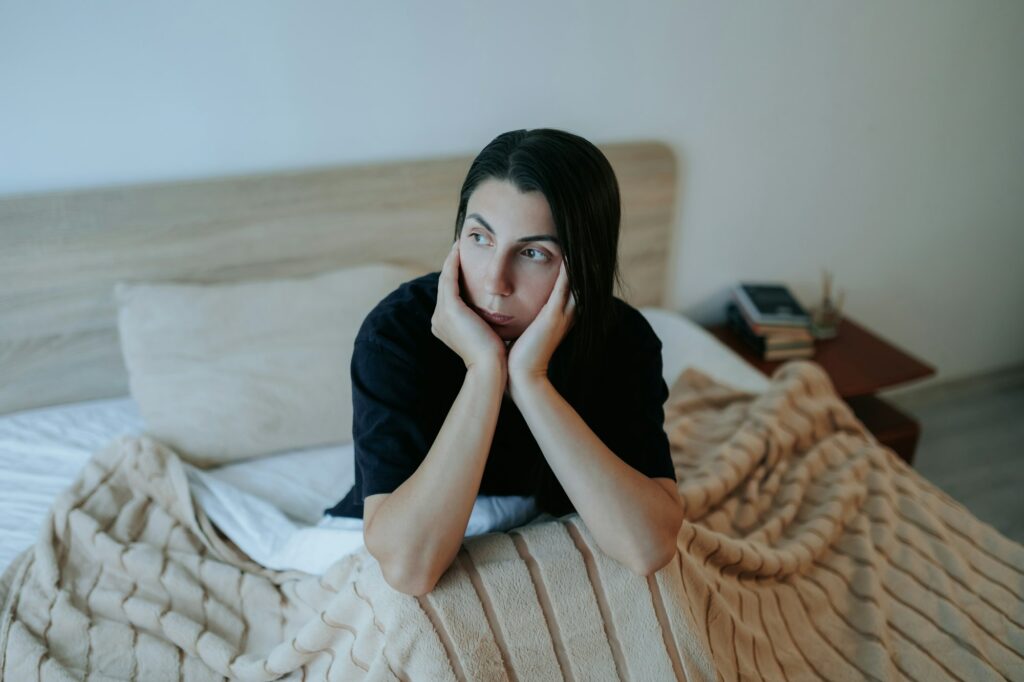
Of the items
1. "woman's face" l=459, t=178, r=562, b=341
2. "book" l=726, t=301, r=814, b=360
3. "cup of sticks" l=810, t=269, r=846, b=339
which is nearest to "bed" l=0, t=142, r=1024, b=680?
"book" l=726, t=301, r=814, b=360

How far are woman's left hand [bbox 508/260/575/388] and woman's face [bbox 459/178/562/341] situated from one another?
17mm

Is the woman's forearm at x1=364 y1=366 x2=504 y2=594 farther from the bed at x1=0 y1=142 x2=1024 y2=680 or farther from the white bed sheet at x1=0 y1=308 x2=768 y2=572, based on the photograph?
the white bed sheet at x1=0 y1=308 x2=768 y2=572

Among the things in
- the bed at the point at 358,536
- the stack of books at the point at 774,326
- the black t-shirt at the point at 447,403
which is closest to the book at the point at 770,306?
the stack of books at the point at 774,326

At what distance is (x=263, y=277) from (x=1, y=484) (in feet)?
2.00

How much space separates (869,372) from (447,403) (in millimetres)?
1373

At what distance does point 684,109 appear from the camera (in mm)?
1914

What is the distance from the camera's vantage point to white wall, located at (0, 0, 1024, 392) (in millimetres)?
1436

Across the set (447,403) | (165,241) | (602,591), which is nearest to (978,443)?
(602,591)

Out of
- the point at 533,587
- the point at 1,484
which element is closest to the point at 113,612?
the point at 1,484

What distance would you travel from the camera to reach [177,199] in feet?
4.96

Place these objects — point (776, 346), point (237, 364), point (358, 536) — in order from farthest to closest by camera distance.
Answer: point (776, 346)
point (237, 364)
point (358, 536)

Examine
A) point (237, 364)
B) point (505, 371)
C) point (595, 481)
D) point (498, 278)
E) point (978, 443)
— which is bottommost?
point (978, 443)

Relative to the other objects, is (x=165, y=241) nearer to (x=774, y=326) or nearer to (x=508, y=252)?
(x=508, y=252)

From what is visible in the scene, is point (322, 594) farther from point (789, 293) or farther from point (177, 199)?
point (789, 293)
